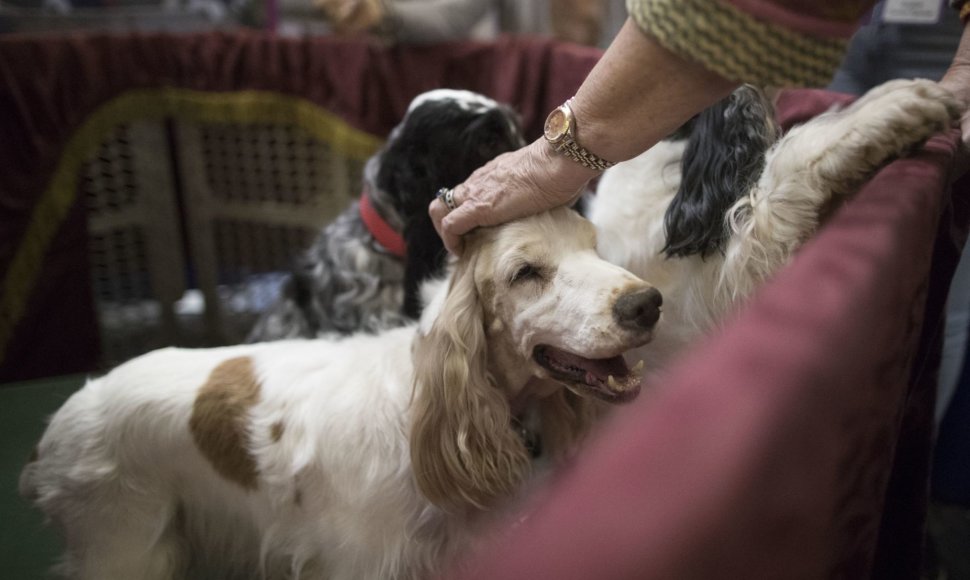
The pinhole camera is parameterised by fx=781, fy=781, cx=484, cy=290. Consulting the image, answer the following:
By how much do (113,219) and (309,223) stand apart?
58cm

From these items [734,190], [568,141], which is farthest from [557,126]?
[734,190]

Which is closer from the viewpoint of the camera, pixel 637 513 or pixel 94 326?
pixel 637 513

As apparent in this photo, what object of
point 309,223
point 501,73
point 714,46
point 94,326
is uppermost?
point 714,46

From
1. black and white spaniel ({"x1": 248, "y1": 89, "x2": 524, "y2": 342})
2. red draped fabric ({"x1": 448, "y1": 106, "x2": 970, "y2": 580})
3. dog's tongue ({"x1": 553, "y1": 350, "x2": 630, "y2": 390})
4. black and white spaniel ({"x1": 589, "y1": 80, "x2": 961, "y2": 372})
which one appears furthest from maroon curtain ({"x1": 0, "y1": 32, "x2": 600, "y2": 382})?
red draped fabric ({"x1": 448, "y1": 106, "x2": 970, "y2": 580})

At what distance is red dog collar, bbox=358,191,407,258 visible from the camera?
172cm

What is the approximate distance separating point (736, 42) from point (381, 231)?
1100 mm

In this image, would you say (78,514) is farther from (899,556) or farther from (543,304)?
(899,556)

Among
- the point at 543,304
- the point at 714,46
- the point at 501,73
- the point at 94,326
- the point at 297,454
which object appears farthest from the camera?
the point at 94,326

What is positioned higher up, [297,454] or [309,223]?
[297,454]

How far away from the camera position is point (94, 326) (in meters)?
2.35

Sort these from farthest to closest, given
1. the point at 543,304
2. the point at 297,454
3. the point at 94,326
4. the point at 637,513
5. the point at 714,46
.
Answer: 1. the point at 94,326
2. the point at 297,454
3. the point at 543,304
4. the point at 714,46
5. the point at 637,513

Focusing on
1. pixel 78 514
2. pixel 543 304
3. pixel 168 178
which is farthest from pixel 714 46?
pixel 168 178

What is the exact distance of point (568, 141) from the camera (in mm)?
944

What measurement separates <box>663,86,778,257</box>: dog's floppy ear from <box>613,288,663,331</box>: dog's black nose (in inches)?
6.9
